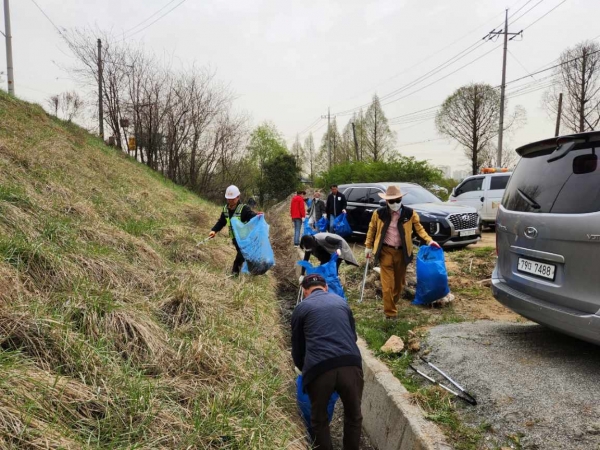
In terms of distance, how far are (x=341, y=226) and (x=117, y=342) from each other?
7.62 meters

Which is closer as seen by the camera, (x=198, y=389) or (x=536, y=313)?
(x=198, y=389)

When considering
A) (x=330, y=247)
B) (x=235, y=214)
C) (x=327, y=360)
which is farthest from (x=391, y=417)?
(x=235, y=214)

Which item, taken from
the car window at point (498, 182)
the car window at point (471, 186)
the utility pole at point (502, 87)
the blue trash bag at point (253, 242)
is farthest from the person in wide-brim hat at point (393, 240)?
the utility pole at point (502, 87)

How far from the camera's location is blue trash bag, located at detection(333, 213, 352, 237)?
10242 mm

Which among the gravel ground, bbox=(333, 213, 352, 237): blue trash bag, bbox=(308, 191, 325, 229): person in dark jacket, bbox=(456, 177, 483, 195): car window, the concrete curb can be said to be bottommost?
the concrete curb

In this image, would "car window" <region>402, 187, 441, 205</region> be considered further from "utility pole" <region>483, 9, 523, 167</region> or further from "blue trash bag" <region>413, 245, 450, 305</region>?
"utility pole" <region>483, 9, 523, 167</region>

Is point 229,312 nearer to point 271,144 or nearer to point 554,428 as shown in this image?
point 554,428

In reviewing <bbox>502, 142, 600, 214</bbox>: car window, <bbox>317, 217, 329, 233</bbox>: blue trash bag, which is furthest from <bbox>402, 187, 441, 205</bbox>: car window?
<bbox>502, 142, 600, 214</bbox>: car window

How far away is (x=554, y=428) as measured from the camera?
247cm

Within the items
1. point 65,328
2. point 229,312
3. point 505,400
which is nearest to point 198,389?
point 65,328

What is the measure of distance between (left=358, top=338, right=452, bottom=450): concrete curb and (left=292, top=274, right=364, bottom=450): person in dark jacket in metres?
0.36

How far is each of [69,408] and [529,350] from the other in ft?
11.6

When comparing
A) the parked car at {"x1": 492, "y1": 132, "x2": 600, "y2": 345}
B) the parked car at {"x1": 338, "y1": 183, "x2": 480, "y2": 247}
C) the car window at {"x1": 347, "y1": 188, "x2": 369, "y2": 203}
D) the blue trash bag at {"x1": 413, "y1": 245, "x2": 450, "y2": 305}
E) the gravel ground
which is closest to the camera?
the gravel ground

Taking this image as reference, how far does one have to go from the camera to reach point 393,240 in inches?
194
